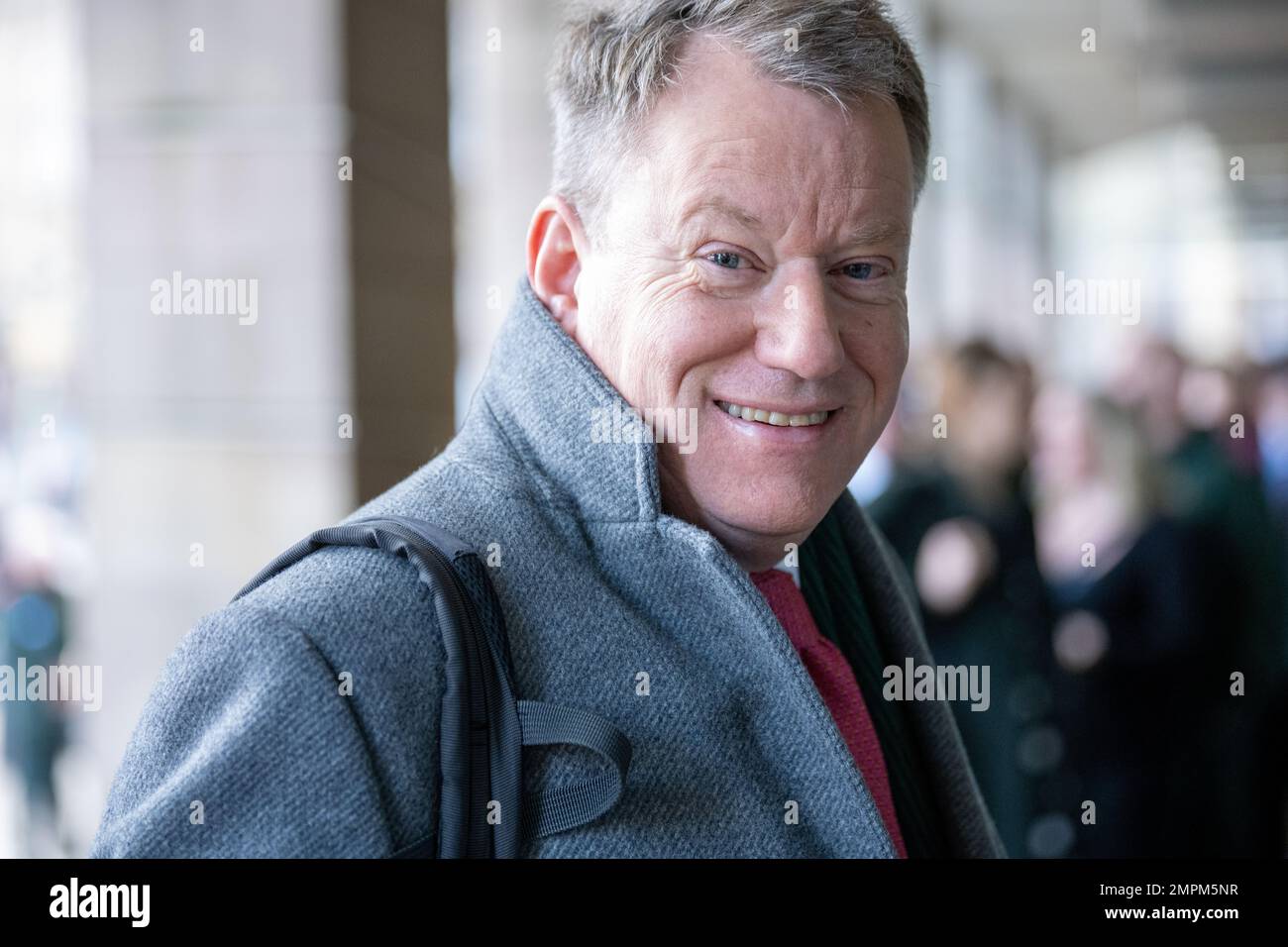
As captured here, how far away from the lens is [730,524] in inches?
48.6

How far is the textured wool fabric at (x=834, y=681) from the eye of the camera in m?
1.34

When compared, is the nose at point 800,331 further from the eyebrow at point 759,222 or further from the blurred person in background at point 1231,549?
the blurred person in background at point 1231,549

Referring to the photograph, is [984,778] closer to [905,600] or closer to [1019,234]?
[905,600]

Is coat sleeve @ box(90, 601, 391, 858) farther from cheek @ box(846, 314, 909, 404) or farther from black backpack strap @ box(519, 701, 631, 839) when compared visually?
cheek @ box(846, 314, 909, 404)

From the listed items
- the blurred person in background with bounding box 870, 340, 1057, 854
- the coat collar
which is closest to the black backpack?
the coat collar

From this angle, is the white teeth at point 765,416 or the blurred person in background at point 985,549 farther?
the blurred person in background at point 985,549

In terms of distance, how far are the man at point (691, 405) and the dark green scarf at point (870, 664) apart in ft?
0.69

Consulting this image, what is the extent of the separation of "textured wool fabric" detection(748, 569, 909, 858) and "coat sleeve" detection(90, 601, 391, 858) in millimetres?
536

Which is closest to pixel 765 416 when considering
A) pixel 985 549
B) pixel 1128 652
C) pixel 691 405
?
pixel 691 405

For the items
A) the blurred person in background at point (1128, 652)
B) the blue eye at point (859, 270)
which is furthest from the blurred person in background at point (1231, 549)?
the blue eye at point (859, 270)

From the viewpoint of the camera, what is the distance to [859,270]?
4.00 ft

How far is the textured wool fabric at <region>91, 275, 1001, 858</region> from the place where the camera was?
3.10ft

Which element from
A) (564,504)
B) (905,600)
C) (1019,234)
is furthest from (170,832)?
(1019,234)
